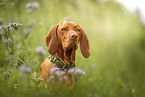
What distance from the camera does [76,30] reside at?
5.76 ft

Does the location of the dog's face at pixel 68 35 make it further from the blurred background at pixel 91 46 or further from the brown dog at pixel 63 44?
the blurred background at pixel 91 46

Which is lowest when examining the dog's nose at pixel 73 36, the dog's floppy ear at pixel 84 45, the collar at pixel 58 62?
the collar at pixel 58 62

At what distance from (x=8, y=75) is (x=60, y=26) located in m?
0.74

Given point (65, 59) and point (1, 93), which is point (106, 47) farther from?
point (1, 93)

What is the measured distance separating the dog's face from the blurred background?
272 mm

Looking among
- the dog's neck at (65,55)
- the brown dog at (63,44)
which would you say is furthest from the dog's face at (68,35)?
the dog's neck at (65,55)

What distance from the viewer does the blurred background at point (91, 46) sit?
1.61 meters

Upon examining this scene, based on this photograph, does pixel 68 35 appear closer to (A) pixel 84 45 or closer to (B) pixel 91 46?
(A) pixel 84 45

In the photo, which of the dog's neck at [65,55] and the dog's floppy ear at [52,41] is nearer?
the dog's floppy ear at [52,41]

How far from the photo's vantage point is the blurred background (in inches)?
63.3

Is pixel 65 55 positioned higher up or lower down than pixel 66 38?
lower down

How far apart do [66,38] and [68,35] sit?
0.14 feet

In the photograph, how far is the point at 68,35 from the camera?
165 centimetres

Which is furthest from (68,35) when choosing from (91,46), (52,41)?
(91,46)
